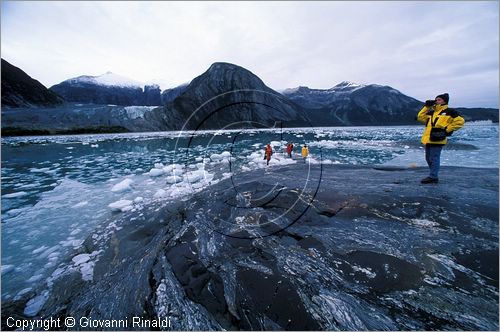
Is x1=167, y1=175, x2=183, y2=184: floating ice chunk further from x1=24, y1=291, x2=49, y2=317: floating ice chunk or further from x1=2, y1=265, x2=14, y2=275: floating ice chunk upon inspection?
x1=24, y1=291, x2=49, y2=317: floating ice chunk

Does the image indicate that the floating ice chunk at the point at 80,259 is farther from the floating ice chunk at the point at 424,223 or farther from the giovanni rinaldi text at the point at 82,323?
the floating ice chunk at the point at 424,223

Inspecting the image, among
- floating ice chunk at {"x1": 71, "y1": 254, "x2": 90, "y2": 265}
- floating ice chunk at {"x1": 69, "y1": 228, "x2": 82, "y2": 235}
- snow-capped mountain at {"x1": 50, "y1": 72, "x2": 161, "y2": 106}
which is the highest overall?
snow-capped mountain at {"x1": 50, "y1": 72, "x2": 161, "y2": 106}

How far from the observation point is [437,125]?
5449 millimetres

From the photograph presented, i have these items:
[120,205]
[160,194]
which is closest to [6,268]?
[120,205]

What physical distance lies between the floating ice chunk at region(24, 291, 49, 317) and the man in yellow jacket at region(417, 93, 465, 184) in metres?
8.18

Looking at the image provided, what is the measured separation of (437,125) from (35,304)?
28.4 ft

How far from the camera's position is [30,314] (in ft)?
9.56

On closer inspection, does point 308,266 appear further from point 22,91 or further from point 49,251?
point 22,91

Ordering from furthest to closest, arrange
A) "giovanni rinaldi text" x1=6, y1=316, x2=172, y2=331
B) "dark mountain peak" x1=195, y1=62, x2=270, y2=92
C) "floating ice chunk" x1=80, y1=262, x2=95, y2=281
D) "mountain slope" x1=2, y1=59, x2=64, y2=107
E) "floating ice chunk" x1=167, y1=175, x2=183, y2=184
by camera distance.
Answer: "dark mountain peak" x1=195, y1=62, x2=270, y2=92 → "mountain slope" x1=2, y1=59, x2=64, y2=107 → "floating ice chunk" x1=167, y1=175, x2=183, y2=184 → "floating ice chunk" x1=80, y1=262, x2=95, y2=281 → "giovanni rinaldi text" x1=6, y1=316, x2=172, y2=331

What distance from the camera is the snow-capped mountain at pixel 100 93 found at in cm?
16669

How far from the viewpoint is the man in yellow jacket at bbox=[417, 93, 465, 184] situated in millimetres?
5297

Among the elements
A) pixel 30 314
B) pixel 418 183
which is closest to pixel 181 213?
pixel 30 314

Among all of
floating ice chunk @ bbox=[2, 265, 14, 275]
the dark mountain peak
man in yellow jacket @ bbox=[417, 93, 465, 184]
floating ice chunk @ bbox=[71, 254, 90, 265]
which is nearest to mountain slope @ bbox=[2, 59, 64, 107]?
the dark mountain peak

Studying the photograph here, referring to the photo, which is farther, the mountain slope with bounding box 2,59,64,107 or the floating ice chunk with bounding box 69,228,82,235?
the mountain slope with bounding box 2,59,64,107
